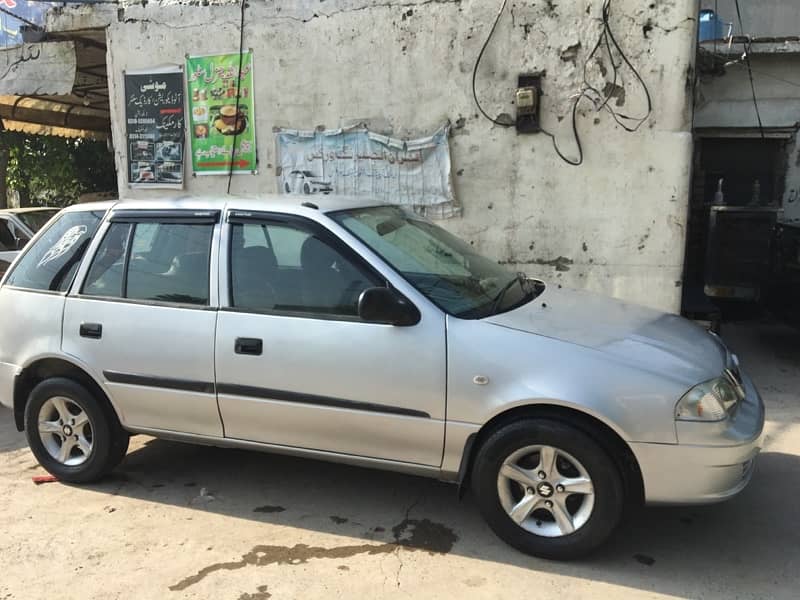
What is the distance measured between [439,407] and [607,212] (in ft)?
12.2

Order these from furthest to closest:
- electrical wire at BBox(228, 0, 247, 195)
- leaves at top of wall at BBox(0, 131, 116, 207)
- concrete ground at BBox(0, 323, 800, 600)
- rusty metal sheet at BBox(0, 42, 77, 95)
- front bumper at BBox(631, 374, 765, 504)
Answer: leaves at top of wall at BBox(0, 131, 116, 207)
rusty metal sheet at BBox(0, 42, 77, 95)
electrical wire at BBox(228, 0, 247, 195)
concrete ground at BBox(0, 323, 800, 600)
front bumper at BBox(631, 374, 765, 504)

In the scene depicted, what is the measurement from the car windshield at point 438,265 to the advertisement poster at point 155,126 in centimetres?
404

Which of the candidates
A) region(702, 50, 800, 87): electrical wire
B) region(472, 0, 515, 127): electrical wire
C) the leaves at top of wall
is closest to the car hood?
region(472, 0, 515, 127): electrical wire

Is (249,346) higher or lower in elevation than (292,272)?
lower

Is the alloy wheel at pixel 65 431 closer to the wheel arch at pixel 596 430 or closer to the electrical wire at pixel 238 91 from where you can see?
the wheel arch at pixel 596 430

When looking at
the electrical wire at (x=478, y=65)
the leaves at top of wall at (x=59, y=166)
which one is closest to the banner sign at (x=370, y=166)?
the electrical wire at (x=478, y=65)

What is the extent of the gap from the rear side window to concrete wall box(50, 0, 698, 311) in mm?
3081

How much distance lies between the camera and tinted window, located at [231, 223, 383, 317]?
3.43 m

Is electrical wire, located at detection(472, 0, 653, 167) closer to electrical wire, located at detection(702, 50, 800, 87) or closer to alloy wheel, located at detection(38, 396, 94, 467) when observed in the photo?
electrical wire, located at detection(702, 50, 800, 87)

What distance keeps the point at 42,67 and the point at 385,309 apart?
6442 mm

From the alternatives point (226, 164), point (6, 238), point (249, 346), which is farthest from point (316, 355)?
point (6, 238)

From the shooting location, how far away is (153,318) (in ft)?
12.2

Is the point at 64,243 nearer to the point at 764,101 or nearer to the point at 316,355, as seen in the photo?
the point at 316,355

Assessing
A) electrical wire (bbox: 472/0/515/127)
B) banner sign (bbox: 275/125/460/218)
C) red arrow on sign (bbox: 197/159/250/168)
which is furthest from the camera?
red arrow on sign (bbox: 197/159/250/168)
